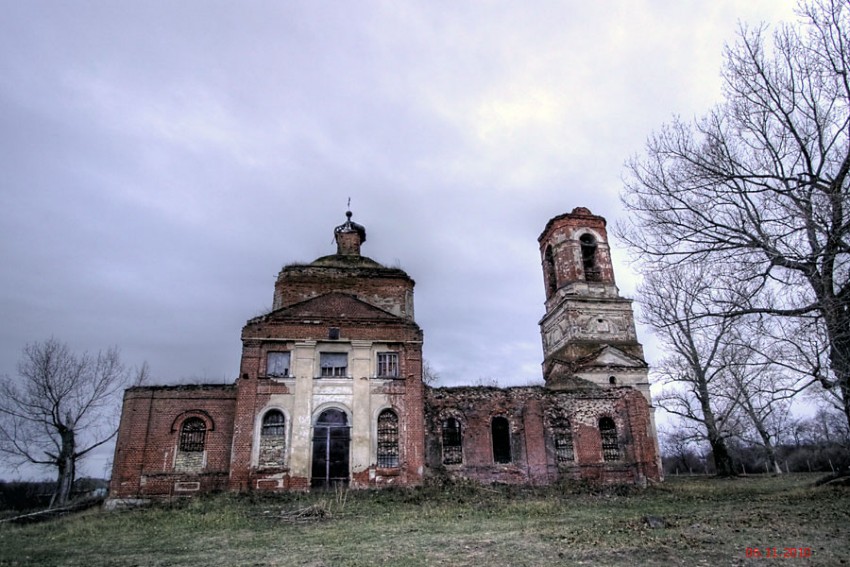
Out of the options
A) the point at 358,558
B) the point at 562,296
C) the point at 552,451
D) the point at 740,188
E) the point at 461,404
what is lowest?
the point at 358,558

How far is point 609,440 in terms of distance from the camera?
844 inches

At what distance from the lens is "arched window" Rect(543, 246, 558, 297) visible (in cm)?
2875

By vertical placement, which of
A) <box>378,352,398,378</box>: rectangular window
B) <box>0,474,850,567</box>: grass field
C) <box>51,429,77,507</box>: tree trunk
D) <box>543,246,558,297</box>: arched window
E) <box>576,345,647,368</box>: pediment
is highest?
<box>543,246,558,297</box>: arched window

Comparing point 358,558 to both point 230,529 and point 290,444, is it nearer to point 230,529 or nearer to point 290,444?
point 230,529

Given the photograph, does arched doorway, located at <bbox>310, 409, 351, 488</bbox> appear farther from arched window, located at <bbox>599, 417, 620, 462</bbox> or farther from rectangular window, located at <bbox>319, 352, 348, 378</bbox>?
arched window, located at <bbox>599, 417, 620, 462</bbox>

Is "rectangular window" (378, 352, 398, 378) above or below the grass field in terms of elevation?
above

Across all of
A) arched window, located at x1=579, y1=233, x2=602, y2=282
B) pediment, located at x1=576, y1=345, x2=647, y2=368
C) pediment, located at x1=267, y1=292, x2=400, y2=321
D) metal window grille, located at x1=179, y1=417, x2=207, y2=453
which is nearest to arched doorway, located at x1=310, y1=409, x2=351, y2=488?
pediment, located at x1=267, y1=292, x2=400, y2=321

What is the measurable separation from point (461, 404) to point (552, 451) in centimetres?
384

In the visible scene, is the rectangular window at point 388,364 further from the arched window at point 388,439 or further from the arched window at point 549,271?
the arched window at point 549,271

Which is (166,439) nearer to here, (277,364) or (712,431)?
(277,364)

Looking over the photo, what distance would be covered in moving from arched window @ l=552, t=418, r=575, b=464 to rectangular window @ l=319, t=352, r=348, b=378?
8.46 meters

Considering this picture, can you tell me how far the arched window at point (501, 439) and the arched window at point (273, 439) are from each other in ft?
25.0

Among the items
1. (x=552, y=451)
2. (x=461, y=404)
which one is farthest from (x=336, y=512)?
(x=552, y=451)

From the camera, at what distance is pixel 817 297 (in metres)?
10.7
